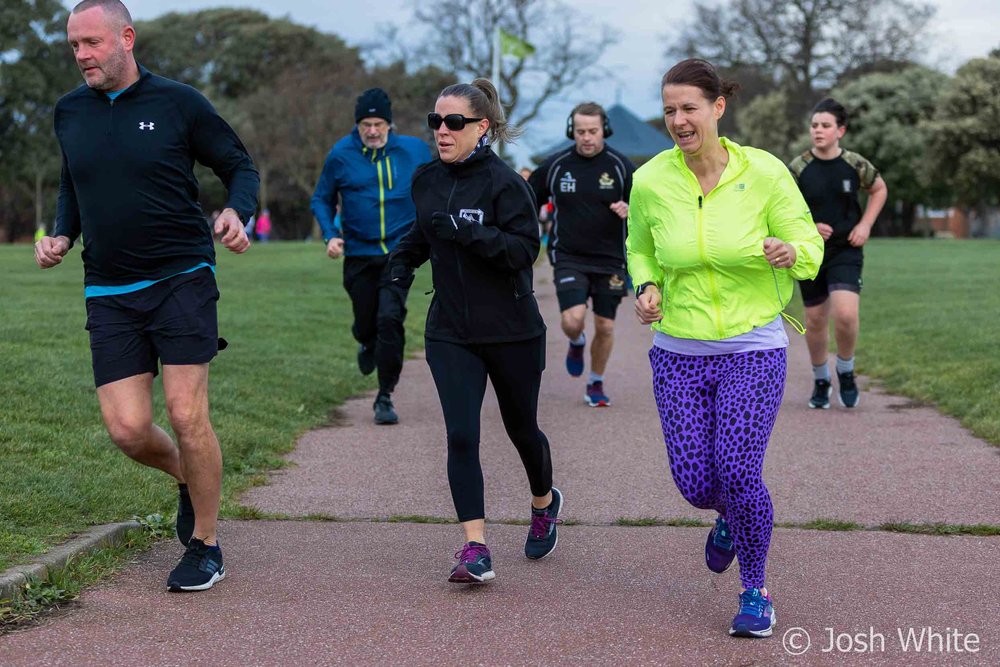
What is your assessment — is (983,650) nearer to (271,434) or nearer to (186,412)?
(186,412)

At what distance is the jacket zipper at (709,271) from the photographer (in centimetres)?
453

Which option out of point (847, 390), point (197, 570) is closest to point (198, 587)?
point (197, 570)

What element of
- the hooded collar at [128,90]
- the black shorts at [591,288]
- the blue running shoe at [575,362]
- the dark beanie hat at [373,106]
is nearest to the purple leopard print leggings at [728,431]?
the hooded collar at [128,90]

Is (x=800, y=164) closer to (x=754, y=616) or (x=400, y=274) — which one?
(x=400, y=274)

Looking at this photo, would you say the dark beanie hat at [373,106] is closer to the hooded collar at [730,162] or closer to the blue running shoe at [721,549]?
the hooded collar at [730,162]

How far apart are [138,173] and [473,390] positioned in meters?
1.56

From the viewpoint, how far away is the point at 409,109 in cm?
5544

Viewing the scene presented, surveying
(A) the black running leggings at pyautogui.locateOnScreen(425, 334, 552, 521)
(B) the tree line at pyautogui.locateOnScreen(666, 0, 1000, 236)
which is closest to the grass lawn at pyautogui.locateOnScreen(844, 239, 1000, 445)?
(A) the black running leggings at pyautogui.locateOnScreen(425, 334, 552, 521)

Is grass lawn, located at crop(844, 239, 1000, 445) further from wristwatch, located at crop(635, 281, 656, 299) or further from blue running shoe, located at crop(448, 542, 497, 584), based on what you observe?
blue running shoe, located at crop(448, 542, 497, 584)

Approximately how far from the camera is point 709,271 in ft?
15.0

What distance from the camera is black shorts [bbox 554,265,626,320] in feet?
31.9

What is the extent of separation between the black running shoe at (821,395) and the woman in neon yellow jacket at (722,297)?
5292 mm

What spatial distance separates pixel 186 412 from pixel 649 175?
1.98 m

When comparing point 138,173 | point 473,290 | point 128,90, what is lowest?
point 473,290
